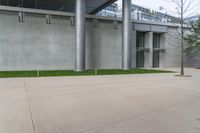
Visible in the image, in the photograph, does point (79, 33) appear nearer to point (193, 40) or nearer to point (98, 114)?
point (98, 114)

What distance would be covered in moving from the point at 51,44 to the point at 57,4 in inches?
276

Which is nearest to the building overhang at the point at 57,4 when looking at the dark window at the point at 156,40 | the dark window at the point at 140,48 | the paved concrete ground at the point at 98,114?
the dark window at the point at 140,48

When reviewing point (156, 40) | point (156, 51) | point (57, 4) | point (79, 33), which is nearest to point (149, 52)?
point (156, 51)

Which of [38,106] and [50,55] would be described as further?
[50,55]

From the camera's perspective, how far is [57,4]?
27.7 meters

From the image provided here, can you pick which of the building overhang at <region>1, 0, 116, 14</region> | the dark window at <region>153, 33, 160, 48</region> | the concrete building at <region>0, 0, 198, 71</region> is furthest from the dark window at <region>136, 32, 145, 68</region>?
the building overhang at <region>1, 0, 116, 14</region>

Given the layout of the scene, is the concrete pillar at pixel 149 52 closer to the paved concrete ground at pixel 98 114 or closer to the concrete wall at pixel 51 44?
the concrete wall at pixel 51 44

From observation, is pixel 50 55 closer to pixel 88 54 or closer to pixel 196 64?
pixel 88 54

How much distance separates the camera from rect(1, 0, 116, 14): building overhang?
2481 centimetres

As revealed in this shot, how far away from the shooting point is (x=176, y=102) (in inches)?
299

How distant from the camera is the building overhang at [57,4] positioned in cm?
2481

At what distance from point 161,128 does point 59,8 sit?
25557 mm

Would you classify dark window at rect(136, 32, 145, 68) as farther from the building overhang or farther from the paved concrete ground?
the paved concrete ground

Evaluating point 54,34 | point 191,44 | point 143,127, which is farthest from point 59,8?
point 143,127
